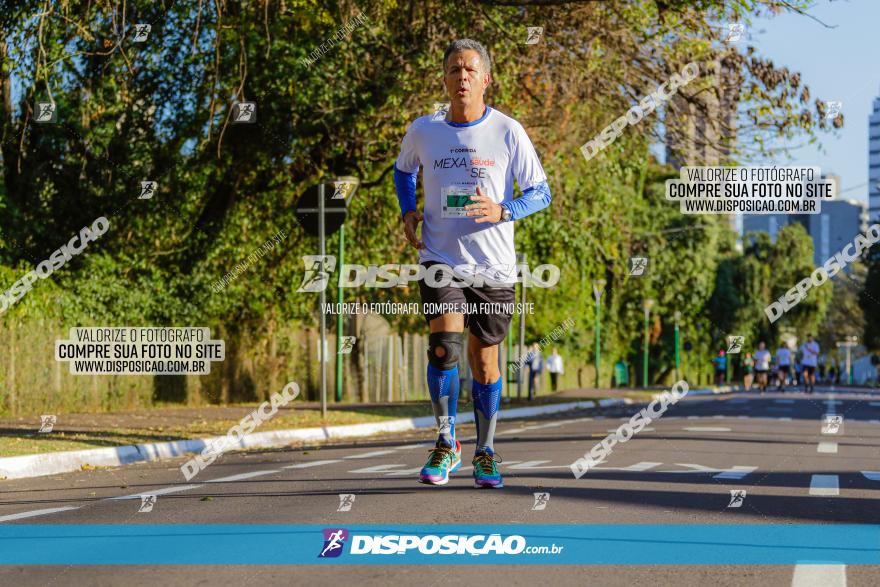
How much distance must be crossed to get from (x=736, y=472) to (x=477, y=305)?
3419 mm

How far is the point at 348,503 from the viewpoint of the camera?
6727 mm

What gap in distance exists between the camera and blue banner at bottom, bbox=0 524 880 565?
5.00 m

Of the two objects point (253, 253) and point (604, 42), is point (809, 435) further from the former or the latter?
point (253, 253)

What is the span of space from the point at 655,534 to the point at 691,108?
15708mm

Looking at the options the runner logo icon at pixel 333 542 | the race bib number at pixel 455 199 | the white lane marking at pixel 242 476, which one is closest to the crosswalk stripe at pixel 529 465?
the white lane marking at pixel 242 476

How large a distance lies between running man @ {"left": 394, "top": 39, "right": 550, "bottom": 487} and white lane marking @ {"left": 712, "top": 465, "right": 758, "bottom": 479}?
8.28 ft

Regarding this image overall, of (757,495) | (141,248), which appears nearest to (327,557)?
(757,495)

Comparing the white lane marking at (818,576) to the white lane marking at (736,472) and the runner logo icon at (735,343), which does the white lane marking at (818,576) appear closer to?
the white lane marking at (736,472)

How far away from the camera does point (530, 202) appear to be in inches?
272

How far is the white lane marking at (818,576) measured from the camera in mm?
4492

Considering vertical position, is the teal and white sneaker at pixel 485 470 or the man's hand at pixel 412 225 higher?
the man's hand at pixel 412 225

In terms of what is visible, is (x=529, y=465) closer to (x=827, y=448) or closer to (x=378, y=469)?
(x=378, y=469)

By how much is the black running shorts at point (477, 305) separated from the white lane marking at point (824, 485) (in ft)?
7.98

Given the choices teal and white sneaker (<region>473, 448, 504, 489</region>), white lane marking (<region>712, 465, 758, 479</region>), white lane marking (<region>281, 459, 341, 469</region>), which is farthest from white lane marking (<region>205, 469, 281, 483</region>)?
white lane marking (<region>712, 465, 758, 479</region>)
